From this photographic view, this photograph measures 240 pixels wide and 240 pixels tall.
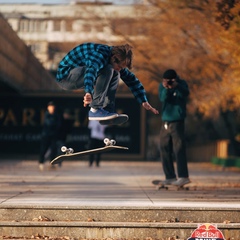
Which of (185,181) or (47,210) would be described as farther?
(185,181)

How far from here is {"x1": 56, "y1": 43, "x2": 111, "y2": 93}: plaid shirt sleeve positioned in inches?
414

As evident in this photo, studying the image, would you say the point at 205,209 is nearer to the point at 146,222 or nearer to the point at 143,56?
the point at 146,222

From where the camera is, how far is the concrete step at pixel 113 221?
34.0ft

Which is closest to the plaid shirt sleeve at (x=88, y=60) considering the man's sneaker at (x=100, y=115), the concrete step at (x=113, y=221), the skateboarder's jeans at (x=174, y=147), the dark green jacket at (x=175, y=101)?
the man's sneaker at (x=100, y=115)

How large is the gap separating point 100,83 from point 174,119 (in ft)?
14.4

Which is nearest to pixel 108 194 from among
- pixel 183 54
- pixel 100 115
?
pixel 100 115

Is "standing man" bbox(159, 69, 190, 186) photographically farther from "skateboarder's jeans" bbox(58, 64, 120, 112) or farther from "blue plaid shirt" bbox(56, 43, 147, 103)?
"blue plaid shirt" bbox(56, 43, 147, 103)

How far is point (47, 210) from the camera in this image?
35.4 feet

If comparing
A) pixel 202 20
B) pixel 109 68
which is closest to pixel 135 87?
pixel 109 68

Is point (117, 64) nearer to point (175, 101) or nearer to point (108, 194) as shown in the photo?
point (108, 194)

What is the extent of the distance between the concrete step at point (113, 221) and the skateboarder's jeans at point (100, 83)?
1470 mm

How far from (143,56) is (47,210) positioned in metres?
27.0

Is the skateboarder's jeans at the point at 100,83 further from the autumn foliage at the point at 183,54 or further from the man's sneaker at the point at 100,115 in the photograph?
the autumn foliage at the point at 183,54

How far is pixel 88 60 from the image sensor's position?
35.3 ft
